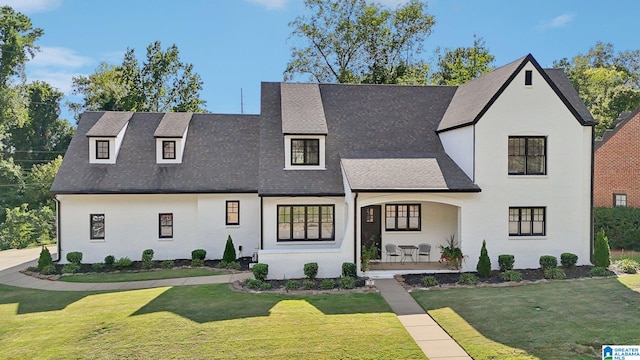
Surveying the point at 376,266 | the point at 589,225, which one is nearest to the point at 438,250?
the point at 376,266

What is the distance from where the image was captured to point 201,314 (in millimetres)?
12188

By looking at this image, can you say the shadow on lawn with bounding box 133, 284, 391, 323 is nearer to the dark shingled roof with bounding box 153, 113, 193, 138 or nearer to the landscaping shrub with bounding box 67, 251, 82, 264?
the landscaping shrub with bounding box 67, 251, 82, 264

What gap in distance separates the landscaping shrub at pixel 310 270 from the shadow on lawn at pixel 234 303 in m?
1.98

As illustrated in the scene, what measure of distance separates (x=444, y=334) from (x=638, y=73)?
63.0 m

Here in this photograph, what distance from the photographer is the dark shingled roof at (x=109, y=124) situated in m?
21.6

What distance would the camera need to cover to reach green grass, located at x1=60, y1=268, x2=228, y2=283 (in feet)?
57.4

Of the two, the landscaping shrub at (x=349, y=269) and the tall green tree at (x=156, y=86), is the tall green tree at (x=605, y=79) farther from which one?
the tall green tree at (x=156, y=86)

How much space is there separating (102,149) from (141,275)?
7781 mm

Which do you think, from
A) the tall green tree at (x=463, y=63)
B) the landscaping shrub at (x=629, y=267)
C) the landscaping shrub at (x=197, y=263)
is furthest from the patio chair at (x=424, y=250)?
the tall green tree at (x=463, y=63)

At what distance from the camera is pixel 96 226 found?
2059 cm

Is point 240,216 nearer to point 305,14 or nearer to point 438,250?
point 438,250

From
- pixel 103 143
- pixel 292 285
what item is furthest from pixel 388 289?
pixel 103 143

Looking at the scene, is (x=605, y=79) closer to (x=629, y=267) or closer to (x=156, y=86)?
(x=629, y=267)

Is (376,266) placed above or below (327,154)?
below
